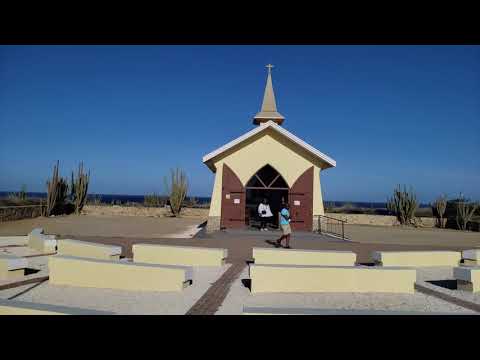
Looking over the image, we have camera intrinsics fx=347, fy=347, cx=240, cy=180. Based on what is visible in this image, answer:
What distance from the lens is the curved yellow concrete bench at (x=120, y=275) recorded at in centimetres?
712

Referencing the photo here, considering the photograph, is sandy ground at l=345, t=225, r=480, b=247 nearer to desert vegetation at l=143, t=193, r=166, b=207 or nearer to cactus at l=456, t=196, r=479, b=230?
cactus at l=456, t=196, r=479, b=230

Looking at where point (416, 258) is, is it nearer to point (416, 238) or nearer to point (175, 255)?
point (175, 255)

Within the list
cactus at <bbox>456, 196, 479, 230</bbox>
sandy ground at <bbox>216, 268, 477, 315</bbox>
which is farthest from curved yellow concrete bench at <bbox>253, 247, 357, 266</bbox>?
cactus at <bbox>456, 196, 479, 230</bbox>

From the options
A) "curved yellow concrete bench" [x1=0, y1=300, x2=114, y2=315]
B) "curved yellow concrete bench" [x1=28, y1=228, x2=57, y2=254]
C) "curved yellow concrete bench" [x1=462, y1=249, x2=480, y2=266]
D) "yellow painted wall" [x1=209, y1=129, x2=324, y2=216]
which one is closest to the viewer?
"curved yellow concrete bench" [x1=0, y1=300, x2=114, y2=315]

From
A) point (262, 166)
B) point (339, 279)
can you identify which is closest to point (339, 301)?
point (339, 279)

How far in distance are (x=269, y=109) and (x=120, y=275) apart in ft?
53.1

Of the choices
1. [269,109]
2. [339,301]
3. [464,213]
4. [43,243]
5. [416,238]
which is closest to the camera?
[339,301]

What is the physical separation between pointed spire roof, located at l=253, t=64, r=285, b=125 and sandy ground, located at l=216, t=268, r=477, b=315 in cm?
1476

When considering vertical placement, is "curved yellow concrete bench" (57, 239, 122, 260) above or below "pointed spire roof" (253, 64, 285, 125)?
below

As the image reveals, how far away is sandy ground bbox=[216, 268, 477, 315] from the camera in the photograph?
609 cm

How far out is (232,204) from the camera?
16.2 m

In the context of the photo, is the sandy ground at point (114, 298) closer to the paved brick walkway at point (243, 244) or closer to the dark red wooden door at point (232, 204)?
the paved brick walkway at point (243, 244)
